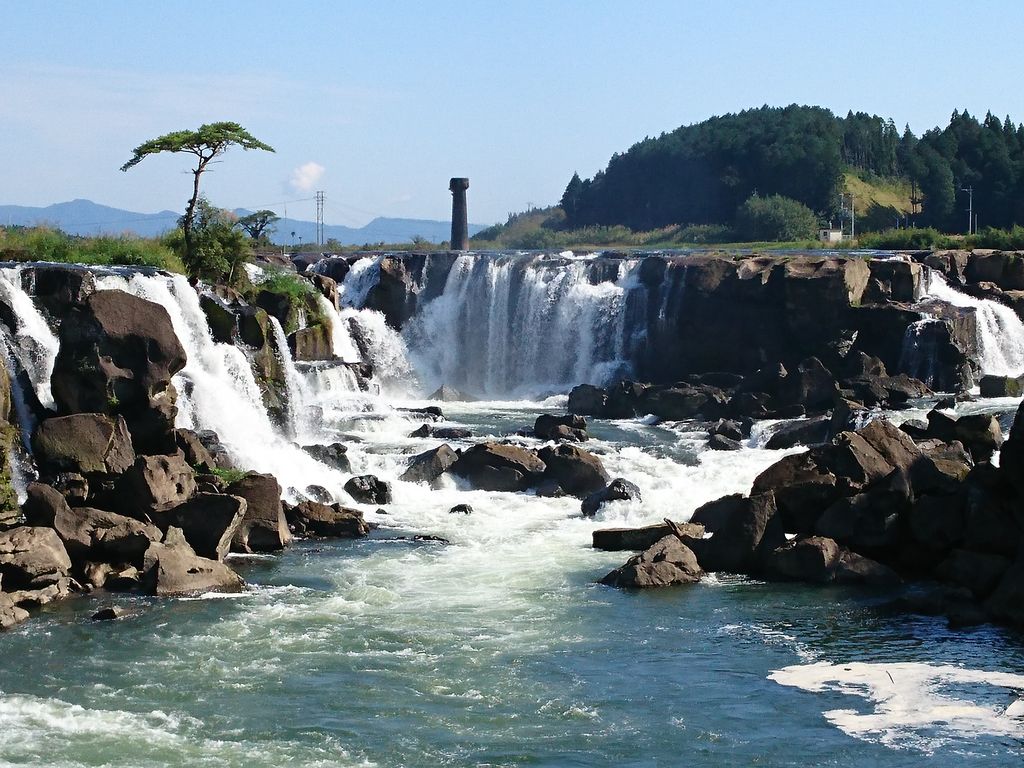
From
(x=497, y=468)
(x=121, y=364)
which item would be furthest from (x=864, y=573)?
(x=121, y=364)

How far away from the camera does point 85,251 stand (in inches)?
1635

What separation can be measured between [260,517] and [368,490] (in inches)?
192

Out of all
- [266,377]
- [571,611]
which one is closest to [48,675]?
[571,611]

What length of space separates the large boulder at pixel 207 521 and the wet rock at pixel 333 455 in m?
8.44

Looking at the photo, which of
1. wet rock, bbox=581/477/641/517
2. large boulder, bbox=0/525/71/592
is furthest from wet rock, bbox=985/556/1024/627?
large boulder, bbox=0/525/71/592

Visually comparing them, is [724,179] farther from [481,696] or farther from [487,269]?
[481,696]

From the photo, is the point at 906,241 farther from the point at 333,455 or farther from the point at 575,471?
the point at 333,455

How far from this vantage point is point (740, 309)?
177 feet

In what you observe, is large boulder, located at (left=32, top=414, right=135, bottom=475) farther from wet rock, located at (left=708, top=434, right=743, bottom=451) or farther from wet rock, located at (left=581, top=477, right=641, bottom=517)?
wet rock, located at (left=708, top=434, right=743, bottom=451)

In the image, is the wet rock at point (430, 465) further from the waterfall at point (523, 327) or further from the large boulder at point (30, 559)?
the waterfall at point (523, 327)

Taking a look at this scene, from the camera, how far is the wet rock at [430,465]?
34938mm

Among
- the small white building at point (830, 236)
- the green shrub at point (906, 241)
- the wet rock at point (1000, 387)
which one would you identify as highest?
the small white building at point (830, 236)

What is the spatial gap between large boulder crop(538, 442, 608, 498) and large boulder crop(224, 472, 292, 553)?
7540 mm

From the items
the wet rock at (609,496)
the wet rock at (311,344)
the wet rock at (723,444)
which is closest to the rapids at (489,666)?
the wet rock at (609,496)
